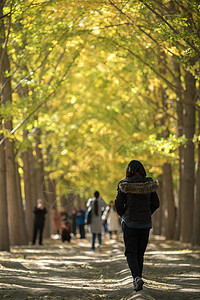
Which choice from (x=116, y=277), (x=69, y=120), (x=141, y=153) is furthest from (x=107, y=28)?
(x=69, y=120)

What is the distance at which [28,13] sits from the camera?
14.5 meters

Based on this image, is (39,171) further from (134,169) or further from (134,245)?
(134,245)

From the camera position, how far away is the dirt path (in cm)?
827

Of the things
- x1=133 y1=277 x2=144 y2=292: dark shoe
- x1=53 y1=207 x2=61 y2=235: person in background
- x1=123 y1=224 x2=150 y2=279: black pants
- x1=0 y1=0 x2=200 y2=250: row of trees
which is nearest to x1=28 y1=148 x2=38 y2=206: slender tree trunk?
x1=0 y1=0 x2=200 y2=250: row of trees

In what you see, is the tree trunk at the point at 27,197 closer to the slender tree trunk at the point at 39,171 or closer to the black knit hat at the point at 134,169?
the slender tree trunk at the point at 39,171

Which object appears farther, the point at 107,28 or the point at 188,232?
the point at 188,232

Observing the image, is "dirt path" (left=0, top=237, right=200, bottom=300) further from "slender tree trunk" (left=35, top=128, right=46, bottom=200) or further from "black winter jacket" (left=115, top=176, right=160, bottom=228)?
"slender tree trunk" (left=35, top=128, right=46, bottom=200)

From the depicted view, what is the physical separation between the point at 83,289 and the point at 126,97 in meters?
17.4

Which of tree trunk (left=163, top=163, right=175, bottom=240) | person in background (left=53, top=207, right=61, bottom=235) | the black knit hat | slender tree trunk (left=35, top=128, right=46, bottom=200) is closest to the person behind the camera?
the black knit hat

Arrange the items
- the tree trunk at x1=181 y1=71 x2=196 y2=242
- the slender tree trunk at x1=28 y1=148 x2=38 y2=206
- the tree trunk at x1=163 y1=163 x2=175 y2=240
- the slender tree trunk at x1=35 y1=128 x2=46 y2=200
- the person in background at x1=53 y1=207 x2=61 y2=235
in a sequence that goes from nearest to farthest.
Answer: the tree trunk at x1=181 y1=71 x2=196 y2=242
the tree trunk at x1=163 y1=163 x2=175 y2=240
the slender tree trunk at x1=28 y1=148 x2=38 y2=206
the slender tree trunk at x1=35 y1=128 x2=46 y2=200
the person in background at x1=53 y1=207 x2=61 y2=235

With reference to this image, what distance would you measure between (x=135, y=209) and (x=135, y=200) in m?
0.13

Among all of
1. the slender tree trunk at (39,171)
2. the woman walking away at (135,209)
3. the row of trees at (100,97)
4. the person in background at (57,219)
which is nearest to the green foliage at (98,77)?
the row of trees at (100,97)

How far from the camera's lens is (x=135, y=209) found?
8.06 metres

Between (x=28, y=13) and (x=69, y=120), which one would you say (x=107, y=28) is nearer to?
(x=28, y=13)
